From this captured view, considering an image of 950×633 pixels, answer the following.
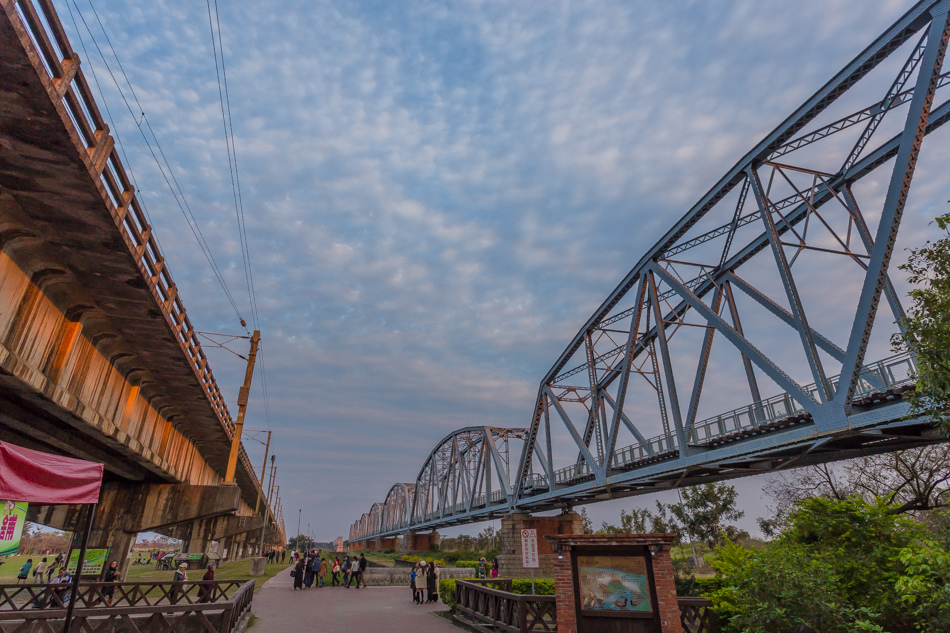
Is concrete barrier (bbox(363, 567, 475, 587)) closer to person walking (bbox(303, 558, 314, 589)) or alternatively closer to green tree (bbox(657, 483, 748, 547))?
person walking (bbox(303, 558, 314, 589))

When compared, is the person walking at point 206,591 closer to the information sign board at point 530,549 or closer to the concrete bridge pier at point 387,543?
the information sign board at point 530,549

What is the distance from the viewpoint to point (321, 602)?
20.4 m

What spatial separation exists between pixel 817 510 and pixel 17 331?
16649 millimetres

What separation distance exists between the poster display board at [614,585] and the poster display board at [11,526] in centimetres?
1010

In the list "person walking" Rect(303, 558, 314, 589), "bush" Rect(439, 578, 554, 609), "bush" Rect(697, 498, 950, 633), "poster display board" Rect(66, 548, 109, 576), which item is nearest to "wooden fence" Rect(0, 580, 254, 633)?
"poster display board" Rect(66, 548, 109, 576)

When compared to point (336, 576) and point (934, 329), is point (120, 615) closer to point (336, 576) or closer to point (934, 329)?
point (934, 329)

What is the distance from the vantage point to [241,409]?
80.2 feet

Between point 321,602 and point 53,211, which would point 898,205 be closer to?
point 53,211

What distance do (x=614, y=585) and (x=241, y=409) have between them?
2057 centimetres

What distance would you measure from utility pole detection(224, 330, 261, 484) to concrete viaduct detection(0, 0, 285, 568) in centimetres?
356

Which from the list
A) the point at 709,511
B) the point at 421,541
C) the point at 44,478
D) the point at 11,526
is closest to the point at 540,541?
the point at 709,511

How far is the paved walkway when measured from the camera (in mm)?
14126

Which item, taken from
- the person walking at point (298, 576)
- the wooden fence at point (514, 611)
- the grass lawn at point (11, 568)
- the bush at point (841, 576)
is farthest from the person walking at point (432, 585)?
the grass lawn at point (11, 568)

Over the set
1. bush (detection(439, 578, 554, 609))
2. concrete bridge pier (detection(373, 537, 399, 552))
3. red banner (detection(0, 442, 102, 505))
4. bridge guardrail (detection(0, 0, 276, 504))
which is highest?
bridge guardrail (detection(0, 0, 276, 504))
